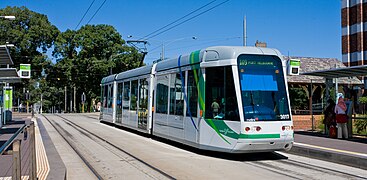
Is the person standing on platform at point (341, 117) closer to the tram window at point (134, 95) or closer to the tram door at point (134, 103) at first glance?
the tram door at point (134, 103)

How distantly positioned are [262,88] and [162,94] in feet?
16.6

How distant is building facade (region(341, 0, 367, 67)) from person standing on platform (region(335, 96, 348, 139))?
25.9 metres

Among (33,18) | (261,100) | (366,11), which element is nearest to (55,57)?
(33,18)

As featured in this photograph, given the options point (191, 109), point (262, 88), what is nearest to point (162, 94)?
point (191, 109)

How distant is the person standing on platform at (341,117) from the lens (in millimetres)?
14555

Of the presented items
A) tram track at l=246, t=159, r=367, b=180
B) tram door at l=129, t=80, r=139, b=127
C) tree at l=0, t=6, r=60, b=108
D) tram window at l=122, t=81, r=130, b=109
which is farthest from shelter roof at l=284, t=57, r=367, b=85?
tree at l=0, t=6, r=60, b=108

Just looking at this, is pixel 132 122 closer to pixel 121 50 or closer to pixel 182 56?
pixel 182 56

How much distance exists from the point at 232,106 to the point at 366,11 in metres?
32.7

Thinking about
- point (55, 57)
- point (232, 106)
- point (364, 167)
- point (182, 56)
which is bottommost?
point (364, 167)

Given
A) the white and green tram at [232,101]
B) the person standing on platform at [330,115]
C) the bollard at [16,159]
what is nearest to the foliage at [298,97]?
the person standing on platform at [330,115]

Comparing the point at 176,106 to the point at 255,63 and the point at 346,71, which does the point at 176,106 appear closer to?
the point at 255,63

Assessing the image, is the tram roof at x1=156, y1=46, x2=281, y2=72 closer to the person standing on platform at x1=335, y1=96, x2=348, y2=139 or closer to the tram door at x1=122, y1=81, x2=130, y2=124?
the person standing on platform at x1=335, y1=96, x2=348, y2=139

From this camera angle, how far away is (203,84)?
39.0 feet

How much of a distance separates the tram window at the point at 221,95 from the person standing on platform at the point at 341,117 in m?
5.53
